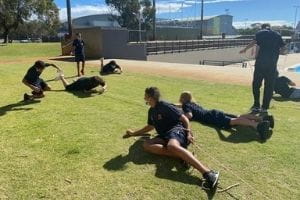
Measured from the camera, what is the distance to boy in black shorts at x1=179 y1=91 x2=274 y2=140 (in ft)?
19.6

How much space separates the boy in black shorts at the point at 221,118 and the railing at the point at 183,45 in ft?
65.5

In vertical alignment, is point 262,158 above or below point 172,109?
below

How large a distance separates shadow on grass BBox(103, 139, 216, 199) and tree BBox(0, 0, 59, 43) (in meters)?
40.0

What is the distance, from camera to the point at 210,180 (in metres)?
4.11

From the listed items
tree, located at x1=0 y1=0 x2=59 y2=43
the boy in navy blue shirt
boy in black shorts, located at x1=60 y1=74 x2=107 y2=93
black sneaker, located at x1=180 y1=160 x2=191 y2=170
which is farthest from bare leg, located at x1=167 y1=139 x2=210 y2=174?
tree, located at x1=0 y1=0 x2=59 y2=43

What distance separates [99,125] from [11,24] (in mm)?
40067

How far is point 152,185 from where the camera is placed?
429cm

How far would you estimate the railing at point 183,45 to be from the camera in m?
27.6

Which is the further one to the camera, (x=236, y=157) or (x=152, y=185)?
(x=236, y=157)

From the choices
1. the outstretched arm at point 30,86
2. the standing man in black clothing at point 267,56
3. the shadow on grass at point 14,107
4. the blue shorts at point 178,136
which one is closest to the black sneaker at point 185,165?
the blue shorts at point 178,136

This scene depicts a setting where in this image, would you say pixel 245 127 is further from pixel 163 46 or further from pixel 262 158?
pixel 163 46

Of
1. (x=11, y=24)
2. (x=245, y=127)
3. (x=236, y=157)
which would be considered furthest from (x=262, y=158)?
(x=11, y=24)

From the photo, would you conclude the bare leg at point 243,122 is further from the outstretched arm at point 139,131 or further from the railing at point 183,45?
the railing at point 183,45

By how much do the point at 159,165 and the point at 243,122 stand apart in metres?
2.06
